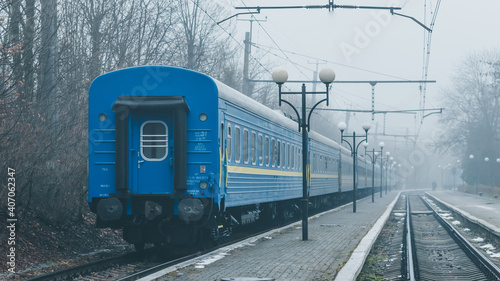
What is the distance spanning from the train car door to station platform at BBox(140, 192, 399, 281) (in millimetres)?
1616

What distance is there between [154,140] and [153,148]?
0.49 ft

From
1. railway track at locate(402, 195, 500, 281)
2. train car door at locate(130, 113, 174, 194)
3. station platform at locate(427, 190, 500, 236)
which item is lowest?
railway track at locate(402, 195, 500, 281)

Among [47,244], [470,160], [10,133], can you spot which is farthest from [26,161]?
[470,160]

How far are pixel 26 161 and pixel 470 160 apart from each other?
77931 mm

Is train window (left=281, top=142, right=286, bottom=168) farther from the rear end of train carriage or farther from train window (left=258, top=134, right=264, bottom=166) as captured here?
the rear end of train carriage

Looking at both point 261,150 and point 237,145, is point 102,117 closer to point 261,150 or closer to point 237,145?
point 237,145

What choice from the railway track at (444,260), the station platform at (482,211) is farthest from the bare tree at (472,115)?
the railway track at (444,260)

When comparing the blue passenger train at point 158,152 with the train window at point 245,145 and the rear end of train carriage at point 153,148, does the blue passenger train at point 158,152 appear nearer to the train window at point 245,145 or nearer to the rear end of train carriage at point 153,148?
the rear end of train carriage at point 153,148

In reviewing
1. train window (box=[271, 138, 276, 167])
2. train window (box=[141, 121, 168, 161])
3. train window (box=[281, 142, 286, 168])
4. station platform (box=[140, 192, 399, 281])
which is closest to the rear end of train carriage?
train window (box=[141, 121, 168, 161])

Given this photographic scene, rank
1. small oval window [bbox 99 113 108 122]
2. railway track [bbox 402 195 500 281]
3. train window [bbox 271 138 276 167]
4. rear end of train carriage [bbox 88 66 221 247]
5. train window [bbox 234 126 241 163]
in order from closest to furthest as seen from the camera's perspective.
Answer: rear end of train carriage [bbox 88 66 221 247], railway track [bbox 402 195 500 281], small oval window [bbox 99 113 108 122], train window [bbox 234 126 241 163], train window [bbox 271 138 276 167]

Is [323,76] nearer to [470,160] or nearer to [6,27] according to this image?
[6,27]

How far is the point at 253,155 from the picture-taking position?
17.5 m

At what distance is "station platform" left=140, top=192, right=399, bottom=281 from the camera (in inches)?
443

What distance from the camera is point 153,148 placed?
1380 centimetres
